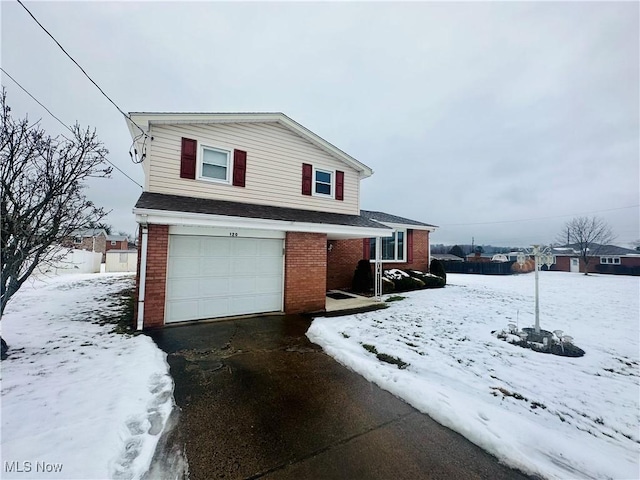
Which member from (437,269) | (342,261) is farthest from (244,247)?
(437,269)

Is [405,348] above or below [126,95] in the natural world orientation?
below

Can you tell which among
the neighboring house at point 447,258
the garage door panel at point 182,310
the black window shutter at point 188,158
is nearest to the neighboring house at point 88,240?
the garage door panel at point 182,310

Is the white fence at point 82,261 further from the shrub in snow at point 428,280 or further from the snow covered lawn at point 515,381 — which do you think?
the shrub in snow at point 428,280

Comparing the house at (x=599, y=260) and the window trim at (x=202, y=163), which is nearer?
the window trim at (x=202, y=163)

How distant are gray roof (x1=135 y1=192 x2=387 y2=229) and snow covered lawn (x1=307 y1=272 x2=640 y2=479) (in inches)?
128

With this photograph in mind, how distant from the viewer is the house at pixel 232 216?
6.09m

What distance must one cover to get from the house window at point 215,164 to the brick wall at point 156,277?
243 cm

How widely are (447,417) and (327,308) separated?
5.50 metres

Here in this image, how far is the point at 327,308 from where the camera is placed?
8281 millimetres

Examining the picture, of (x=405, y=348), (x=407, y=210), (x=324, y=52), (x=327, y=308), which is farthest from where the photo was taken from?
(x=407, y=210)

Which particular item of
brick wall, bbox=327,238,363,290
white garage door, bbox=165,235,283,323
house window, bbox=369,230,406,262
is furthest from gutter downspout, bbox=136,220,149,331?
house window, bbox=369,230,406,262

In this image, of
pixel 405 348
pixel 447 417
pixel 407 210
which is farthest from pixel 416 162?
pixel 447 417

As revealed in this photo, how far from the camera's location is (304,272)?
788 centimetres

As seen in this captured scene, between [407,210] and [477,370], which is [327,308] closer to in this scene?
[477,370]
